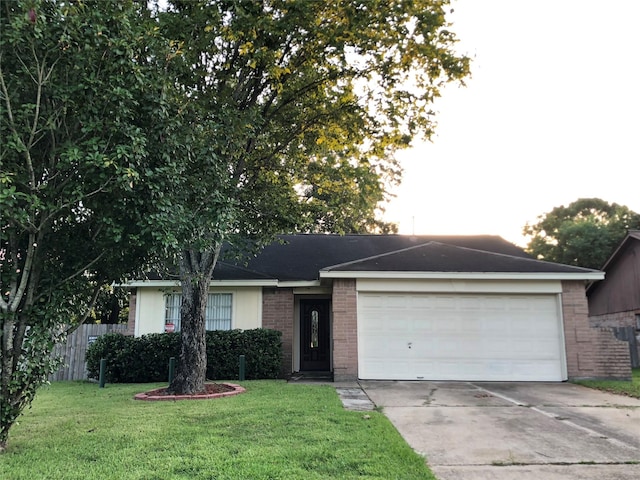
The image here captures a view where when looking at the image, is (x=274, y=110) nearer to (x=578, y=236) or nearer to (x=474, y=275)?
(x=474, y=275)

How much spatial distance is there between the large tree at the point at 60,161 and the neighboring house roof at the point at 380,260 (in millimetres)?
7085

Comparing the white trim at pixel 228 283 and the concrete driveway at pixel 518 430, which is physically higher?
the white trim at pixel 228 283

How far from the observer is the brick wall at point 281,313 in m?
13.3

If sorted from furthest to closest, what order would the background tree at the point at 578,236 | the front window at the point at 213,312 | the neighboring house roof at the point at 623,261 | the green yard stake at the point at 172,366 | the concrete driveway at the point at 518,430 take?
the background tree at the point at 578,236 < the neighboring house roof at the point at 623,261 < the front window at the point at 213,312 < the green yard stake at the point at 172,366 < the concrete driveway at the point at 518,430

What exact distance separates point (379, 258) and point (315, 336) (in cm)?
368

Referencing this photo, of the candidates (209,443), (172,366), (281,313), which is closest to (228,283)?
(281,313)

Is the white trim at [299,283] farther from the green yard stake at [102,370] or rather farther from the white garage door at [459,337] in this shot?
the green yard stake at [102,370]

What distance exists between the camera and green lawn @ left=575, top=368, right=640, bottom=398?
32.1 feet

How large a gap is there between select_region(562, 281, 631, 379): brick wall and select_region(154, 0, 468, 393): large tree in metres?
5.93

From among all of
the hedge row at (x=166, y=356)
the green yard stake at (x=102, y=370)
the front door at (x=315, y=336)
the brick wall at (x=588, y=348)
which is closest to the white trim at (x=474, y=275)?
the brick wall at (x=588, y=348)

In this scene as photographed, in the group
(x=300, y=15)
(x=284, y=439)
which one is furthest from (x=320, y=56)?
(x=284, y=439)

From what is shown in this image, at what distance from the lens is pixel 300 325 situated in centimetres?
1466

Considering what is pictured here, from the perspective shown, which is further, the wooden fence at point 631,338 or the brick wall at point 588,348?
the wooden fence at point 631,338

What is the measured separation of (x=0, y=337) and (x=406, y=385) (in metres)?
8.34
